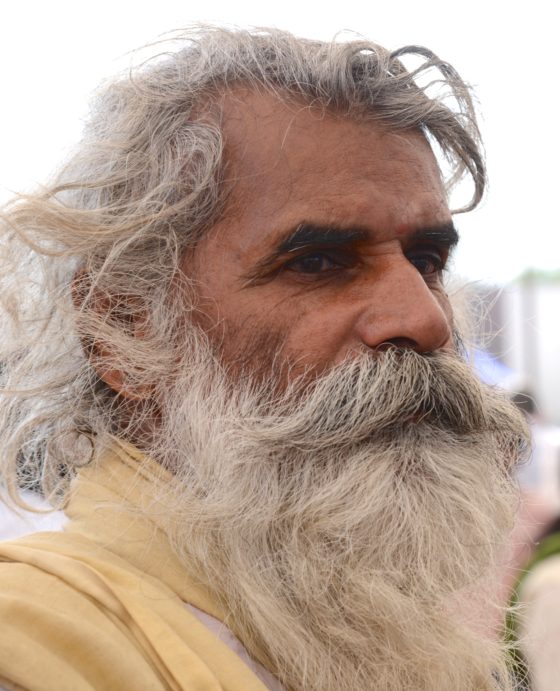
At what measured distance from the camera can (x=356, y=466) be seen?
1.86 m

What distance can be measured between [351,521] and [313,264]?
22.8 inches

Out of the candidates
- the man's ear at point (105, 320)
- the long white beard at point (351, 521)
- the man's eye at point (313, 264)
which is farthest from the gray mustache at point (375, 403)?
the man's ear at point (105, 320)

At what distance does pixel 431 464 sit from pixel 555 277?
1459cm

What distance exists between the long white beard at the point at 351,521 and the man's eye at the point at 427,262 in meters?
0.33

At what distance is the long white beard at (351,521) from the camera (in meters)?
1.83

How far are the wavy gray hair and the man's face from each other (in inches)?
2.4

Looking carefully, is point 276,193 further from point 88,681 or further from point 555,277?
point 555,277

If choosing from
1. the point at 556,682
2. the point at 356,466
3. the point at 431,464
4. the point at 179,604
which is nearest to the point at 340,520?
the point at 356,466

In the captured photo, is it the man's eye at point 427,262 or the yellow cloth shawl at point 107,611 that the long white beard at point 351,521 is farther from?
the man's eye at point 427,262

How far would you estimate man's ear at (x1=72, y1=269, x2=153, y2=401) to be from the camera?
2096 millimetres

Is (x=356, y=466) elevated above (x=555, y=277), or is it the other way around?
(x=356, y=466)

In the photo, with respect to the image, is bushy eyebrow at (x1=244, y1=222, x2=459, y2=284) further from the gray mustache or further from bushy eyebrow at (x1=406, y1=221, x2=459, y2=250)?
the gray mustache

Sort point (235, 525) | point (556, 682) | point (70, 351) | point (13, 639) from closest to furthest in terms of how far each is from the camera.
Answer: point (13, 639)
point (235, 525)
point (70, 351)
point (556, 682)

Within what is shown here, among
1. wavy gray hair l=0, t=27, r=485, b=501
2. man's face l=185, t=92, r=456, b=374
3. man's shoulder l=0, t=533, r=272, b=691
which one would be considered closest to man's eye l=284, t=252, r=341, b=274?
man's face l=185, t=92, r=456, b=374
